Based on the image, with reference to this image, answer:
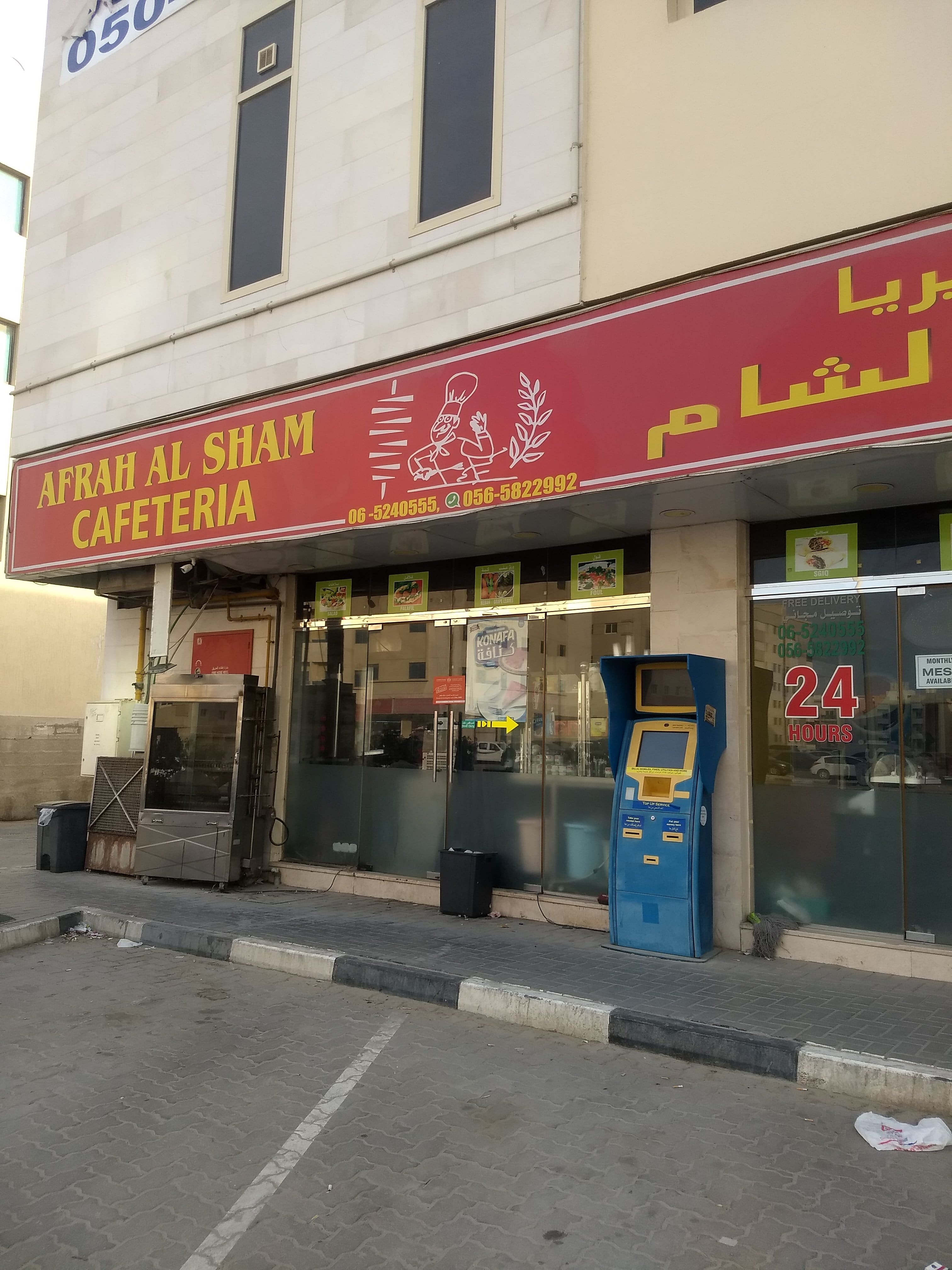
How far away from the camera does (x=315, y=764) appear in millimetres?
10781

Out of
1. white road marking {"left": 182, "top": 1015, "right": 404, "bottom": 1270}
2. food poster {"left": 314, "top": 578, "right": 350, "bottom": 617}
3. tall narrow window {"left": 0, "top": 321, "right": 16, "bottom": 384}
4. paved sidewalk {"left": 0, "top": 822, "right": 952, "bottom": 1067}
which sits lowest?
white road marking {"left": 182, "top": 1015, "right": 404, "bottom": 1270}

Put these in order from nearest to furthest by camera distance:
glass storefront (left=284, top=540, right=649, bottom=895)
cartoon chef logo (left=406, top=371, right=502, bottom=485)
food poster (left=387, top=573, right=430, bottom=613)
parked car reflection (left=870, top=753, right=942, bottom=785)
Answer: parked car reflection (left=870, top=753, right=942, bottom=785) < cartoon chef logo (left=406, top=371, right=502, bottom=485) < glass storefront (left=284, top=540, right=649, bottom=895) < food poster (left=387, top=573, right=430, bottom=613)

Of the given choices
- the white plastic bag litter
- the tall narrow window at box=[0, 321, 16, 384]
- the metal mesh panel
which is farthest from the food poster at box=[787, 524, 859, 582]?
the tall narrow window at box=[0, 321, 16, 384]

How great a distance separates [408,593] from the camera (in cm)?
1026

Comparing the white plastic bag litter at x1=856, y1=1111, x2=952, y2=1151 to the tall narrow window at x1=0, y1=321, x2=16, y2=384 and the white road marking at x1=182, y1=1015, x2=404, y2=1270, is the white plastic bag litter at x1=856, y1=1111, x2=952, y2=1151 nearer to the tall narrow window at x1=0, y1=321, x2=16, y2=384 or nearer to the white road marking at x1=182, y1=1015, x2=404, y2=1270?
the white road marking at x1=182, y1=1015, x2=404, y2=1270

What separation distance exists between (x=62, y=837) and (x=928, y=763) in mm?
9632

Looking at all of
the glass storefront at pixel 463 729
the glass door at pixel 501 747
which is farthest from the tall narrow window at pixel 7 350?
the glass door at pixel 501 747

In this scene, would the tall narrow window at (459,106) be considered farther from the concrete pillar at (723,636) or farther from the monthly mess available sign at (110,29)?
the monthly mess available sign at (110,29)

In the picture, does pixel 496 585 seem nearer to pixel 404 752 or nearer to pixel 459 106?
pixel 404 752

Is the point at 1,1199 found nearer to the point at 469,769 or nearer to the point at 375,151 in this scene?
the point at 469,769

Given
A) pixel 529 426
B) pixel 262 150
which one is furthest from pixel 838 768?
pixel 262 150

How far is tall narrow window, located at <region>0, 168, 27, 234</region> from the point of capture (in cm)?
1886

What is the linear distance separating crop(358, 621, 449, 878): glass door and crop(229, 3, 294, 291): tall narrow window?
14.2 feet

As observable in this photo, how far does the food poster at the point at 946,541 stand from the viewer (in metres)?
7.06
